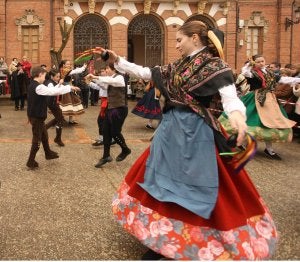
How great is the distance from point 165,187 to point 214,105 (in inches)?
275

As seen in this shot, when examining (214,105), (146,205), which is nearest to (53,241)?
(146,205)

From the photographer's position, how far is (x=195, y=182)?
286 cm

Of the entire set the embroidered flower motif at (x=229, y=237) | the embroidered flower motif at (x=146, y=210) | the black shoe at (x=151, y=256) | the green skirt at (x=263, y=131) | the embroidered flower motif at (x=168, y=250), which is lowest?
the black shoe at (x=151, y=256)

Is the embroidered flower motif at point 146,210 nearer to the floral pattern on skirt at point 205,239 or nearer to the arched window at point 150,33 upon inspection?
the floral pattern on skirt at point 205,239

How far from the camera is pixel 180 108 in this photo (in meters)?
3.10

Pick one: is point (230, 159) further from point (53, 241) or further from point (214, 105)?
point (214, 105)

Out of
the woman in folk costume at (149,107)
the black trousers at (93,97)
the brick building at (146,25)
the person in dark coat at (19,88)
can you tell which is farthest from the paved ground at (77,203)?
the brick building at (146,25)

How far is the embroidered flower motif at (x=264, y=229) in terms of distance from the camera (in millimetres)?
2920

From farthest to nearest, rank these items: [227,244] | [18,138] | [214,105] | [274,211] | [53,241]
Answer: [214,105], [18,138], [274,211], [53,241], [227,244]

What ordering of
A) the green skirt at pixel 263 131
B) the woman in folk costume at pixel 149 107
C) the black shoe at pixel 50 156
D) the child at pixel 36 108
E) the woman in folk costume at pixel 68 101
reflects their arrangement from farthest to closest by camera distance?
the woman in folk costume at pixel 68 101, the woman in folk costume at pixel 149 107, the green skirt at pixel 263 131, the black shoe at pixel 50 156, the child at pixel 36 108

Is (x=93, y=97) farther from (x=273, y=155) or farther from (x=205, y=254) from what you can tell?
(x=205, y=254)

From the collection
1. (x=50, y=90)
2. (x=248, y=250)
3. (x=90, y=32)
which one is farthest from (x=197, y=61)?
(x=90, y=32)

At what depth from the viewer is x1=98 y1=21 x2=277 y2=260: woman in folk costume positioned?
279 cm

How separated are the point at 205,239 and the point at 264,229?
449 millimetres
